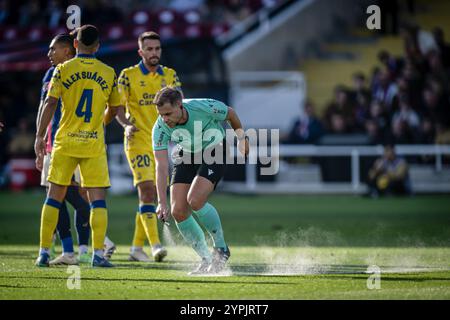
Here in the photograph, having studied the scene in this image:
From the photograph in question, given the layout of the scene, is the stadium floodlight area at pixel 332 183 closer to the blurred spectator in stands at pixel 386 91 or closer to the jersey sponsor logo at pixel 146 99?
the blurred spectator in stands at pixel 386 91

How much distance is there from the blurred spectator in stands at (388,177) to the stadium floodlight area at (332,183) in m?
0.56

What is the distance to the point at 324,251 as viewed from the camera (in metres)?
12.2

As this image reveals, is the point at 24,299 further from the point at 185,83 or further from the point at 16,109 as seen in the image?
the point at 16,109

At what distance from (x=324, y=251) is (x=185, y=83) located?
41.4 feet

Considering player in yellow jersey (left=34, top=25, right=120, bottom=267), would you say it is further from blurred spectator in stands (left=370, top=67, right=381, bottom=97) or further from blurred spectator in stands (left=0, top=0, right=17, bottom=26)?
blurred spectator in stands (left=0, top=0, right=17, bottom=26)

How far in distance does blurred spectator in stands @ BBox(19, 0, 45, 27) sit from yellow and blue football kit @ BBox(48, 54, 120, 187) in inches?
752

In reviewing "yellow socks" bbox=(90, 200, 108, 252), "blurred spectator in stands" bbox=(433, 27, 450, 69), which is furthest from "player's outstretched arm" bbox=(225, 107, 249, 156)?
"blurred spectator in stands" bbox=(433, 27, 450, 69)

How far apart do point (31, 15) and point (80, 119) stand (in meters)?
20.0

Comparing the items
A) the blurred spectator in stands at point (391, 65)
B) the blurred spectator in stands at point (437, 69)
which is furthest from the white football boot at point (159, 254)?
the blurred spectator in stands at point (437, 69)

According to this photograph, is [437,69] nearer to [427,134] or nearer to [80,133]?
[427,134]

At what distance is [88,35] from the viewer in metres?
10.4

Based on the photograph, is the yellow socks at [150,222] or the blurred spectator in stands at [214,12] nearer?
the yellow socks at [150,222]

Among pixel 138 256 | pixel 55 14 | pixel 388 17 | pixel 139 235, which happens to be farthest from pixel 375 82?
pixel 138 256

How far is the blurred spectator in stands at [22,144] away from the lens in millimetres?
Answer: 25703
